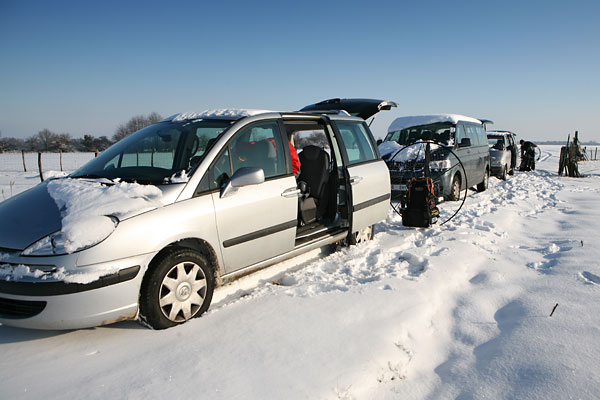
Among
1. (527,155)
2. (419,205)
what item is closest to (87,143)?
(527,155)

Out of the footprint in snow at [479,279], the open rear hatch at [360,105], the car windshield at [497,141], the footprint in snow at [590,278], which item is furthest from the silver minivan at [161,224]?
the car windshield at [497,141]

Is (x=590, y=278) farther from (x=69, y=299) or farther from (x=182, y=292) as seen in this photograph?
(x=69, y=299)

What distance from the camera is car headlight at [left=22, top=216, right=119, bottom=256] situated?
231 cm

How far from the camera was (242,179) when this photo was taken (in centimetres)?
303

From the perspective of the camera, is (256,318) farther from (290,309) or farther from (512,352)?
(512,352)

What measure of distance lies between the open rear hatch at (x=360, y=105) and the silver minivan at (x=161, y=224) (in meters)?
3.34

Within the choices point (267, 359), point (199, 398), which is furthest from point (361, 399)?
point (199, 398)

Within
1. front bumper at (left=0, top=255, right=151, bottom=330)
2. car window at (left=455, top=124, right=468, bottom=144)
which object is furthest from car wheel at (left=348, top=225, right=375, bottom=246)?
car window at (left=455, top=124, right=468, bottom=144)

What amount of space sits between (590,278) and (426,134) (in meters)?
6.10

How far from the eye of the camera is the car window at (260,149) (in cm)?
332

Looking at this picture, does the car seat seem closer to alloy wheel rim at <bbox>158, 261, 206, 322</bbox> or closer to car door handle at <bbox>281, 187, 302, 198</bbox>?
car door handle at <bbox>281, 187, 302, 198</bbox>

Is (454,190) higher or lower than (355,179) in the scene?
lower

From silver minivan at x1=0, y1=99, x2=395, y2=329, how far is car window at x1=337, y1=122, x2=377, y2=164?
191mm

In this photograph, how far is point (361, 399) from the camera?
2.01 m
